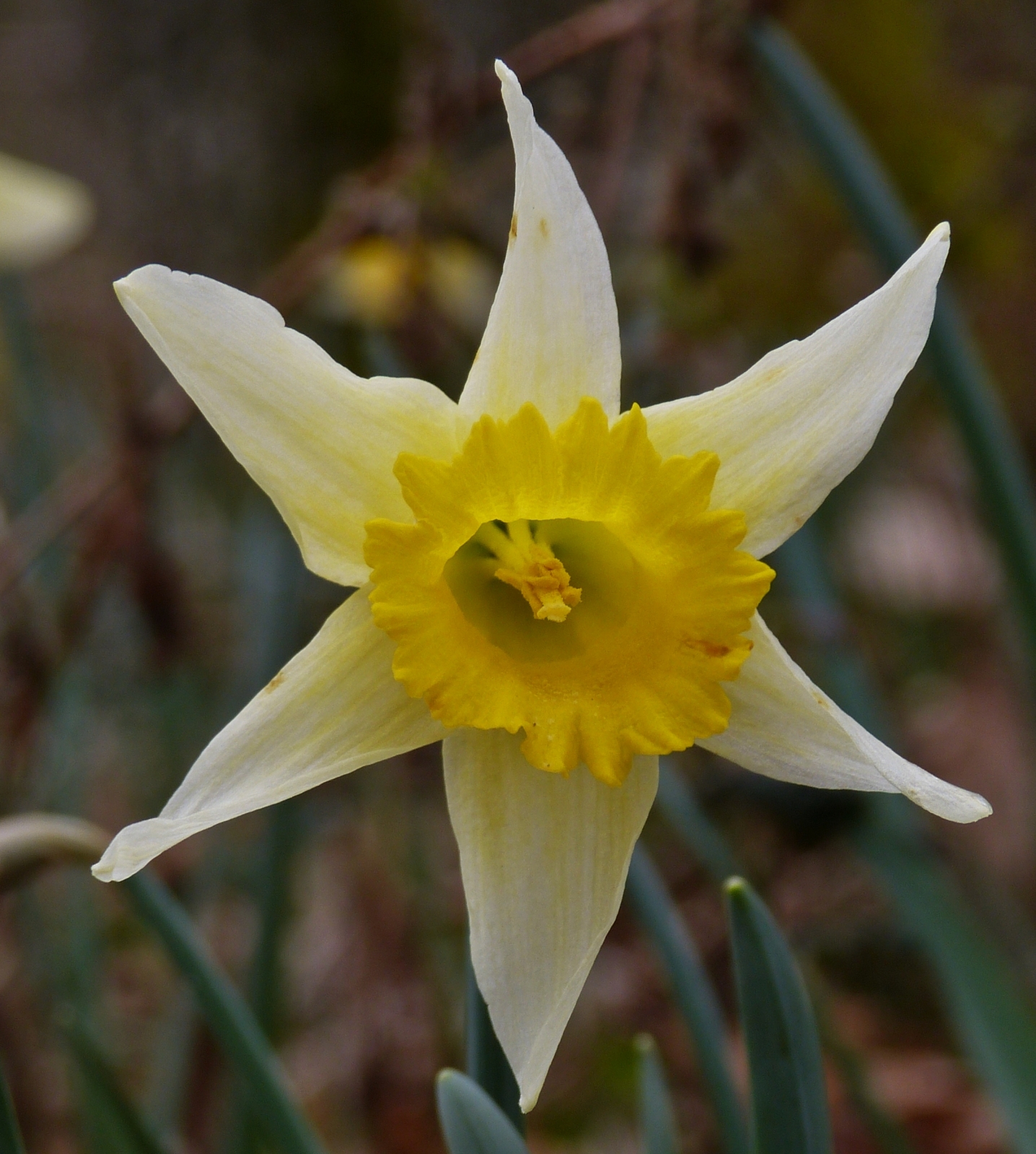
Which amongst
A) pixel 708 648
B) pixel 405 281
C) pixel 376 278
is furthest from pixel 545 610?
pixel 376 278

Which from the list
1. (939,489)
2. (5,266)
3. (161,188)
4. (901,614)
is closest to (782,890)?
(901,614)

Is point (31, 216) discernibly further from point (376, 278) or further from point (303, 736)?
point (303, 736)

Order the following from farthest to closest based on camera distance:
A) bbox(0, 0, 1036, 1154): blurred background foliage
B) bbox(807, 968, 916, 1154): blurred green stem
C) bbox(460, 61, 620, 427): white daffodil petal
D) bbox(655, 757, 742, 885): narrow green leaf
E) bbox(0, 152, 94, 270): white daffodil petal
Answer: bbox(0, 152, 94, 270): white daffodil petal → bbox(0, 0, 1036, 1154): blurred background foliage → bbox(807, 968, 916, 1154): blurred green stem → bbox(655, 757, 742, 885): narrow green leaf → bbox(460, 61, 620, 427): white daffodil petal

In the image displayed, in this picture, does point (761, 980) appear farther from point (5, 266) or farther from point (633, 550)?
point (5, 266)

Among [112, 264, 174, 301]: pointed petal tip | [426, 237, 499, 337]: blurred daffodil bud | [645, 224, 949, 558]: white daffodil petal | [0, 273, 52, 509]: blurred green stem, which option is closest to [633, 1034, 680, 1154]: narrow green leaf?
[645, 224, 949, 558]: white daffodil petal

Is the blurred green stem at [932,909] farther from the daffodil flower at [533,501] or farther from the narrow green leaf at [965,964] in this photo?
the daffodil flower at [533,501]

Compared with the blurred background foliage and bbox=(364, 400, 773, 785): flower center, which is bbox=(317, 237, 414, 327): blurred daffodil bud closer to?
the blurred background foliage

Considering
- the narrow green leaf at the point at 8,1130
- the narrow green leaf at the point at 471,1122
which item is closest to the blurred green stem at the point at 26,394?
the narrow green leaf at the point at 8,1130
